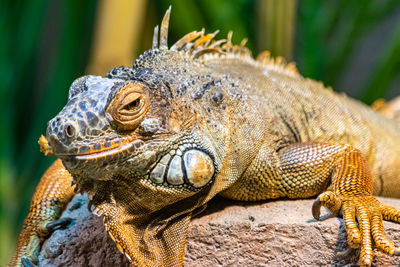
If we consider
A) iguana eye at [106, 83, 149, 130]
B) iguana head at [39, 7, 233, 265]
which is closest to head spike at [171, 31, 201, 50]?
iguana head at [39, 7, 233, 265]

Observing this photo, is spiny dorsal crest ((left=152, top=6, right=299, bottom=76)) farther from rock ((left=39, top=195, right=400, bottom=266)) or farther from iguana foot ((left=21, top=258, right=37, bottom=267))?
iguana foot ((left=21, top=258, right=37, bottom=267))

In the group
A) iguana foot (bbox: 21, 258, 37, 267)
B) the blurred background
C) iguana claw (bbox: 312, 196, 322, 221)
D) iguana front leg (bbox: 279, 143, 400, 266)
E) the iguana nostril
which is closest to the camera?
the iguana nostril

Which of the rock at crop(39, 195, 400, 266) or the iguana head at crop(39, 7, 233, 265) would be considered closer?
the iguana head at crop(39, 7, 233, 265)

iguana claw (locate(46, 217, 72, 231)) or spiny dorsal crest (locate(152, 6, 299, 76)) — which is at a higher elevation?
spiny dorsal crest (locate(152, 6, 299, 76))

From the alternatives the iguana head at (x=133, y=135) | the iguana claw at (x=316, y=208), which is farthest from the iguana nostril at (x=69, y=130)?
the iguana claw at (x=316, y=208)

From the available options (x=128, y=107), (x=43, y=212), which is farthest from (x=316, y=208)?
(x=43, y=212)

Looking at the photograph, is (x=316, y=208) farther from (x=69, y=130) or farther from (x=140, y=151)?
(x=69, y=130)

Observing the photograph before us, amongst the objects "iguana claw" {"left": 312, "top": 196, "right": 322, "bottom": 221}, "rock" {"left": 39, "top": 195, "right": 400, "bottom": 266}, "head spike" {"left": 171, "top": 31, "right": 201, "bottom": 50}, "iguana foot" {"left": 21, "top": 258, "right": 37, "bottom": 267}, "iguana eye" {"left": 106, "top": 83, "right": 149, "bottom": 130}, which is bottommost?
"iguana foot" {"left": 21, "top": 258, "right": 37, "bottom": 267}

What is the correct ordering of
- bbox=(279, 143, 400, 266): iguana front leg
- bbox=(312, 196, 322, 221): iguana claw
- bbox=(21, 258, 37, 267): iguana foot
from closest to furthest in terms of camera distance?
bbox=(279, 143, 400, 266): iguana front leg < bbox=(312, 196, 322, 221): iguana claw < bbox=(21, 258, 37, 267): iguana foot
